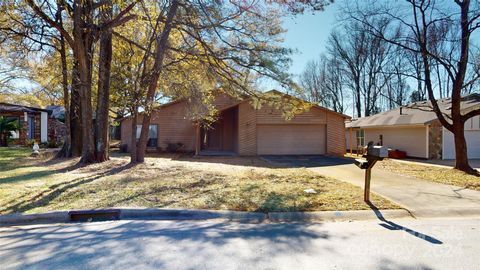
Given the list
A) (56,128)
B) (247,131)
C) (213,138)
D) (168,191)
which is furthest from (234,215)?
(56,128)

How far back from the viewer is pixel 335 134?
22516 mm

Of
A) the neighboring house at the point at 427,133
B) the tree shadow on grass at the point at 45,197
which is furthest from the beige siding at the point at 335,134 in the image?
the tree shadow on grass at the point at 45,197

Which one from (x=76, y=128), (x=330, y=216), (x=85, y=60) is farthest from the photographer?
(x=76, y=128)

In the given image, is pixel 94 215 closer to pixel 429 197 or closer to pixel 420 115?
pixel 429 197

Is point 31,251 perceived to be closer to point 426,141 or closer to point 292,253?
point 292,253

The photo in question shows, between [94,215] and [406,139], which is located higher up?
[406,139]

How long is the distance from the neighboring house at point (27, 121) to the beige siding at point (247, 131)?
17653 mm

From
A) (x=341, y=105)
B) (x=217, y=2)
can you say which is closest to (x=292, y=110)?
(x=217, y=2)

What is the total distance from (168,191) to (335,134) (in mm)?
16635

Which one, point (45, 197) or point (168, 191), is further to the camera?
point (168, 191)

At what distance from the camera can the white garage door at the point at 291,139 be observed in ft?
72.2

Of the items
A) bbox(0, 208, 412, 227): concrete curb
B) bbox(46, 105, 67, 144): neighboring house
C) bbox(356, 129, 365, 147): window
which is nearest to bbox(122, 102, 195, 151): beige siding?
bbox(46, 105, 67, 144): neighboring house

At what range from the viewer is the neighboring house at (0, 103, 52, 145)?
89.3 ft

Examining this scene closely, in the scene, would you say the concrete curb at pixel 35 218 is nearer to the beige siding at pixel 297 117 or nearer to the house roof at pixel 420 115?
the beige siding at pixel 297 117
